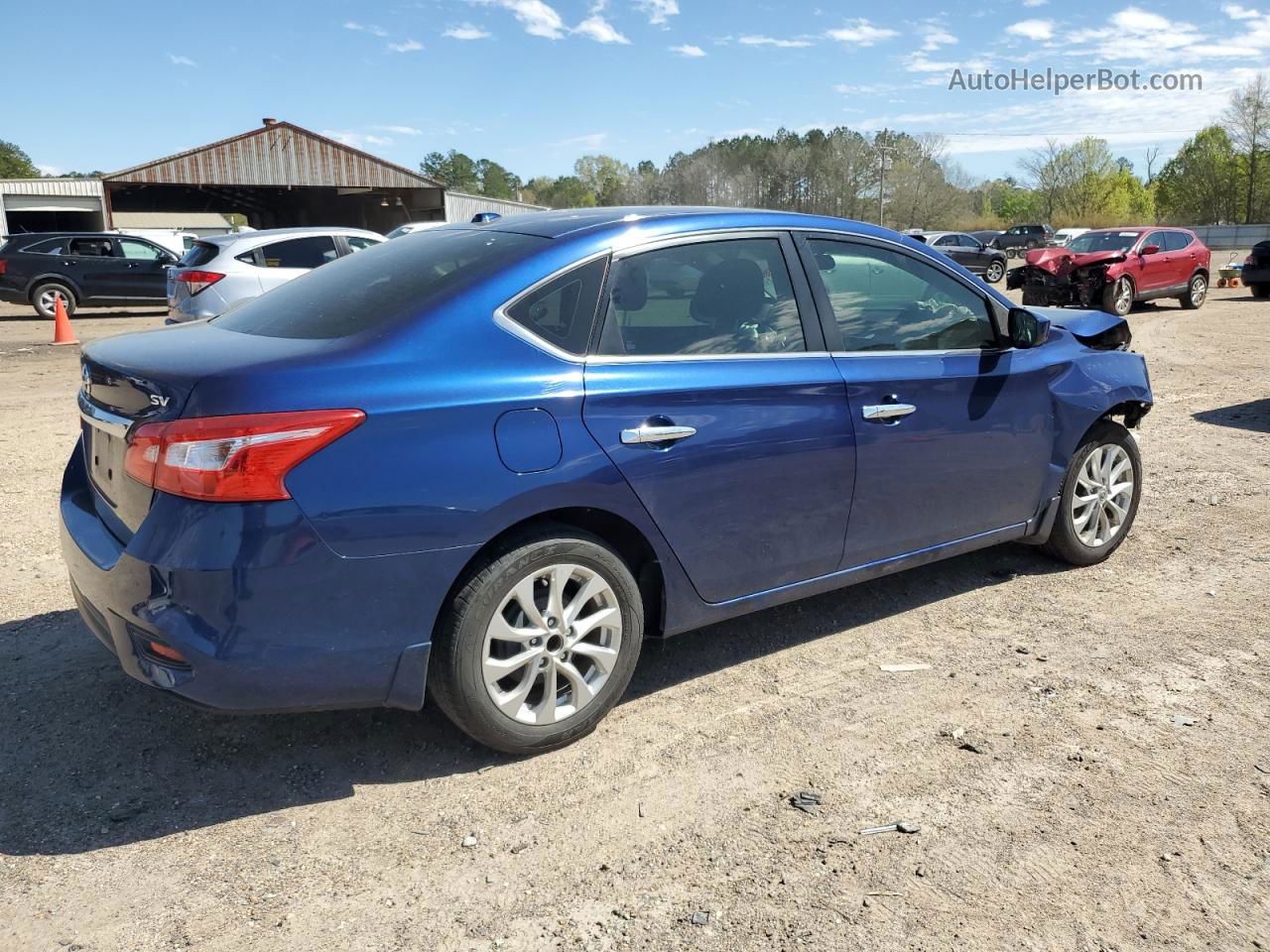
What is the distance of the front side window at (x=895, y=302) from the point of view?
388 centimetres

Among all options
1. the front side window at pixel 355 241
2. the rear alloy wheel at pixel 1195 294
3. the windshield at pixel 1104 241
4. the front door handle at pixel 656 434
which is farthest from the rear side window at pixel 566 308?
the rear alloy wheel at pixel 1195 294

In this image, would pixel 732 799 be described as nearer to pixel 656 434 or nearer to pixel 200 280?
pixel 656 434

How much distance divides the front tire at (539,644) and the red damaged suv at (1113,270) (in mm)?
15739

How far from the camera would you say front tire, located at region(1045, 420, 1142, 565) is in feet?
15.6

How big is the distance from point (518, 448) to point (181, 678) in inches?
44.3

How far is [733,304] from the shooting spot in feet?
11.8

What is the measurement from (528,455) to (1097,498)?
323 cm

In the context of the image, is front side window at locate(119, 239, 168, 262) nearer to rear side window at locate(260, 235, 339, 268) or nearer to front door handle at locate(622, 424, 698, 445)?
rear side window at locate(260, 235, 339, 268)

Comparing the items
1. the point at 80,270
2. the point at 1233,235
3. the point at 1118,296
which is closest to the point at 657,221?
the point at 1118,296

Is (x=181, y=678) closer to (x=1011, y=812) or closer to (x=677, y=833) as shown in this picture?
(x=677, y=833)

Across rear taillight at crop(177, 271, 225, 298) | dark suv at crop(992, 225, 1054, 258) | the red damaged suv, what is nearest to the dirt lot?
rear taillight at crop(177, 271, 225, 298)

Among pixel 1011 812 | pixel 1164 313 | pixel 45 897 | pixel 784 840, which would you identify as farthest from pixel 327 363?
pixel 1164 313

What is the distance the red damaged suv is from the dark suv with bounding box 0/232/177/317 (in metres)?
16.8

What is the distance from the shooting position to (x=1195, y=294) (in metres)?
20.1
